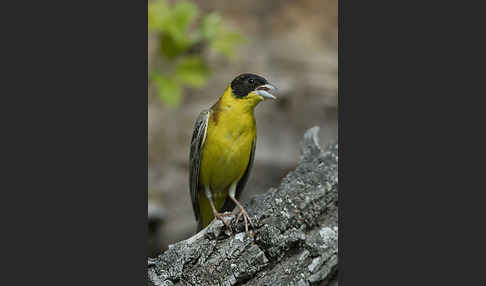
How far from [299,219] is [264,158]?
0.75m

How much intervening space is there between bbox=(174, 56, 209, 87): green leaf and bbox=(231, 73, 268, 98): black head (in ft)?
2.46

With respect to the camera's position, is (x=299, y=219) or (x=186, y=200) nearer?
(x=299, y=219)

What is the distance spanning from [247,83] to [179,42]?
1121 mm

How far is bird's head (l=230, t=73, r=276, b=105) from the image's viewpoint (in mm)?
3213

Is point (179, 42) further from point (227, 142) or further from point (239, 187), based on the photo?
point (239, 187)

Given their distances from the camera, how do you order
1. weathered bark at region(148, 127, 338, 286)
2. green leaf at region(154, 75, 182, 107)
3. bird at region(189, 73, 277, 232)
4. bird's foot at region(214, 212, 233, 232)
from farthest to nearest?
green leaf at region(154, 75, 182, 107) → bird at region(189, 73, 277, 232) → bird's foot at region(214, 212, 233, 232) → weathered bark at region(148, 127, 338, 286)

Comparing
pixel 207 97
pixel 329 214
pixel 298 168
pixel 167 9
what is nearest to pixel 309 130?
pixel 298 168

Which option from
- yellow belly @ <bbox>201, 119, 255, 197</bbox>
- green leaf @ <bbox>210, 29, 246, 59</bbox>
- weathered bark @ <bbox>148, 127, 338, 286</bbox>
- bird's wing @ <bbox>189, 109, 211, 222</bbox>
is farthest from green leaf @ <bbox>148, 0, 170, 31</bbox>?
weathered bark @ <bbox>148, 127, 338, 286</bbox>

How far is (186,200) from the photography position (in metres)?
4.39

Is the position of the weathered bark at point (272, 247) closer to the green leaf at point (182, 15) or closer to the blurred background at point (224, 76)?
the blurred background at point (224, 76)

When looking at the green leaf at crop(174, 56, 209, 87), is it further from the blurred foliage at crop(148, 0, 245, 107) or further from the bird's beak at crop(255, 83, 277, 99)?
the bird's beak at crop(255, 83, 277, 99)

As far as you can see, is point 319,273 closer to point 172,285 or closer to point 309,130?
point 172,285

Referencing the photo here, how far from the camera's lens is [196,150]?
352 centimetres

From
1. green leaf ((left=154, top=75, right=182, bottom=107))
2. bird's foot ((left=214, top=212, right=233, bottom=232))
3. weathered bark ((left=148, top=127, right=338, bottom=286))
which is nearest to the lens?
weathered bark ((left=148, top=127, right=338, bottom=286))
